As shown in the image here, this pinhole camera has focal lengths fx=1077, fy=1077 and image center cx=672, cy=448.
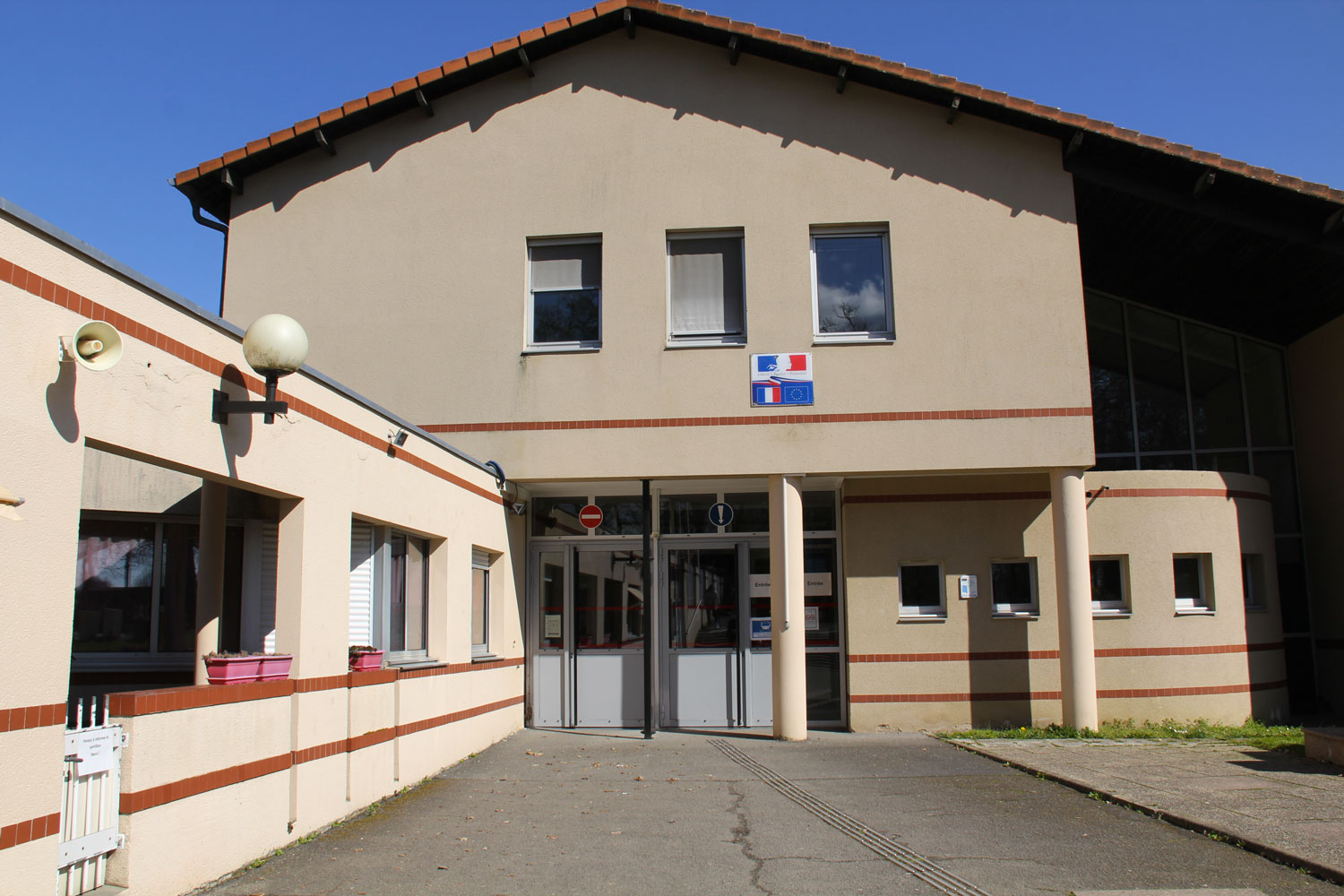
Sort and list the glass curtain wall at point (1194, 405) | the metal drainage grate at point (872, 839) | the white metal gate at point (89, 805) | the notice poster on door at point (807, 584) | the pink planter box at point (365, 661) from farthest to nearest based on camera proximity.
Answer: the glass curtain wall at point (1194, 405), the notice poster on door at point (807, 584), the pink planter box at point (365, 661), the metal drainage grate at point (872, 839), the white metal gate at point (89, 805)

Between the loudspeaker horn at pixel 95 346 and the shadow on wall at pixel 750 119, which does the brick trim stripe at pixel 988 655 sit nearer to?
the shadow on wall at pixel 750 119

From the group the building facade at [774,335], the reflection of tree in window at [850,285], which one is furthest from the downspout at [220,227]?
the reflection of tree in window at [850,285]

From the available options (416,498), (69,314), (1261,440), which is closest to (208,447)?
(69,314)

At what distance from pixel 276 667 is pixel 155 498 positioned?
11.7 feet

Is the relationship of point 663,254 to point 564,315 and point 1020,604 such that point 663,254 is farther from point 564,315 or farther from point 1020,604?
point 1020,604

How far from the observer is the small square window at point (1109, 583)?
13.3m

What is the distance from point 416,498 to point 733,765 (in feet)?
13.3

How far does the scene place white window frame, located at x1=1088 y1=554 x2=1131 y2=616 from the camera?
13.2 m

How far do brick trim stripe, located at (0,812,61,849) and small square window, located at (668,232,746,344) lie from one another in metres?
8.91

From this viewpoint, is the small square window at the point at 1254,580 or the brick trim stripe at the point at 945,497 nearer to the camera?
the brick trim stripe at the point at 945,497

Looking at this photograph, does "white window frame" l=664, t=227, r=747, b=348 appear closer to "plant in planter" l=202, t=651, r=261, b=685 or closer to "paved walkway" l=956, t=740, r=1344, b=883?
"paved walkway" l=956, t=740, r=1344, b=883

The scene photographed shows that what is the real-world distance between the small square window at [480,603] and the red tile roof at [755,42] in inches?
220

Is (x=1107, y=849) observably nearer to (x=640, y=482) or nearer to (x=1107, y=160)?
(x=640, y=482)

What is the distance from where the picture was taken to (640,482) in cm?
1329
